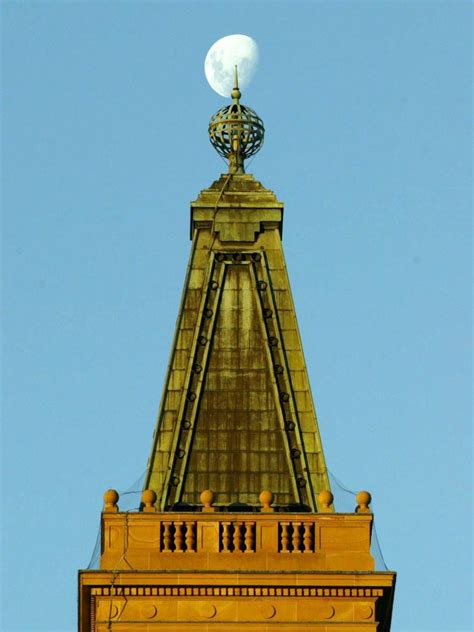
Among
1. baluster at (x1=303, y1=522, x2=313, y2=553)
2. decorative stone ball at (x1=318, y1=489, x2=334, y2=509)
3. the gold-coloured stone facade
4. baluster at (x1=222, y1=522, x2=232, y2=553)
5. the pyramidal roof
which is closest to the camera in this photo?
the gold-coloured stone facade

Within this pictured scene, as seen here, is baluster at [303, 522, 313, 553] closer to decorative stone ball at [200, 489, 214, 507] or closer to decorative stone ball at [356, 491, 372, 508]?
decorative stone ball at [356, 491, 372, 508]

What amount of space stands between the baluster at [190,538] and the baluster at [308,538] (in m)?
2.37

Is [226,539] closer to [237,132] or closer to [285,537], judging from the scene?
[285,537]

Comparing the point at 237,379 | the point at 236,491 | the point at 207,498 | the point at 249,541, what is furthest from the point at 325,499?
the point at 237,379

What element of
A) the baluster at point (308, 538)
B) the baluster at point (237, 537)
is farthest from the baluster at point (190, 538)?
the baluster at point (308, 538)

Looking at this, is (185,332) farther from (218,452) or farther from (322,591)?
(322,591)

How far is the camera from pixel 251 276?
201 feet

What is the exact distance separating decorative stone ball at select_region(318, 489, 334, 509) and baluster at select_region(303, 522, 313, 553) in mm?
797

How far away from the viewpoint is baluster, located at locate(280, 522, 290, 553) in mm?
55938

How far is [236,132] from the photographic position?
6462cm

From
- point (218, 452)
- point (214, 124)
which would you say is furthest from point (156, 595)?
point (214, 124)

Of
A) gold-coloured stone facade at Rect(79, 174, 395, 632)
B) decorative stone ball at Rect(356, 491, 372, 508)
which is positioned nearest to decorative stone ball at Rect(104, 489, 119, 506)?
gold-coloured stone facade at Rect(79, 174, 395, 632)

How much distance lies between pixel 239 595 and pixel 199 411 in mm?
5839

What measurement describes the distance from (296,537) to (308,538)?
267mm
